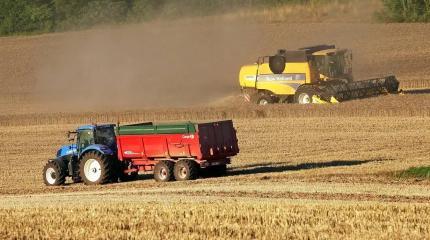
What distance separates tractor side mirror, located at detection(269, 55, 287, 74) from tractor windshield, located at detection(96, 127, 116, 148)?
68.1 ft

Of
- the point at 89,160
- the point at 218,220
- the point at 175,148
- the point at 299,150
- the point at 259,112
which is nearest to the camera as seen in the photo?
the point at 218,220

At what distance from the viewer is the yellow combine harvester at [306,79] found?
51219 millimetres

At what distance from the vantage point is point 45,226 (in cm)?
2138

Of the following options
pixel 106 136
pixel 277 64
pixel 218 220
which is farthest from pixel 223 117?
pixel 218 220

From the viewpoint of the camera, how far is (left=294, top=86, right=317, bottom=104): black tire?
51000 mm

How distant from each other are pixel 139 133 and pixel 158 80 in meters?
37.4

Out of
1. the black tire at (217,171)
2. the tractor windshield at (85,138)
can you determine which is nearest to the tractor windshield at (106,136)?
the tractor windshield at (85,138)

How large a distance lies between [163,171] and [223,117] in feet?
58.8

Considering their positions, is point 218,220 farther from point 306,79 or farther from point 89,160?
point 306,79

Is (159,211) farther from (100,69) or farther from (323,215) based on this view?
(100,69)

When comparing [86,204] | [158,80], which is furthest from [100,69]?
[86,204]

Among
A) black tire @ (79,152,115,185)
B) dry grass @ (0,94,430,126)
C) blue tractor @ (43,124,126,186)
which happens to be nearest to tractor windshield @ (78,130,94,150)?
blue tractor @ (43,124,126,186)

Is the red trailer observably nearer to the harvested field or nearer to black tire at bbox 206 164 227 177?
black tire at bbox 206 164 227 177

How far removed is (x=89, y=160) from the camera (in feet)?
105
